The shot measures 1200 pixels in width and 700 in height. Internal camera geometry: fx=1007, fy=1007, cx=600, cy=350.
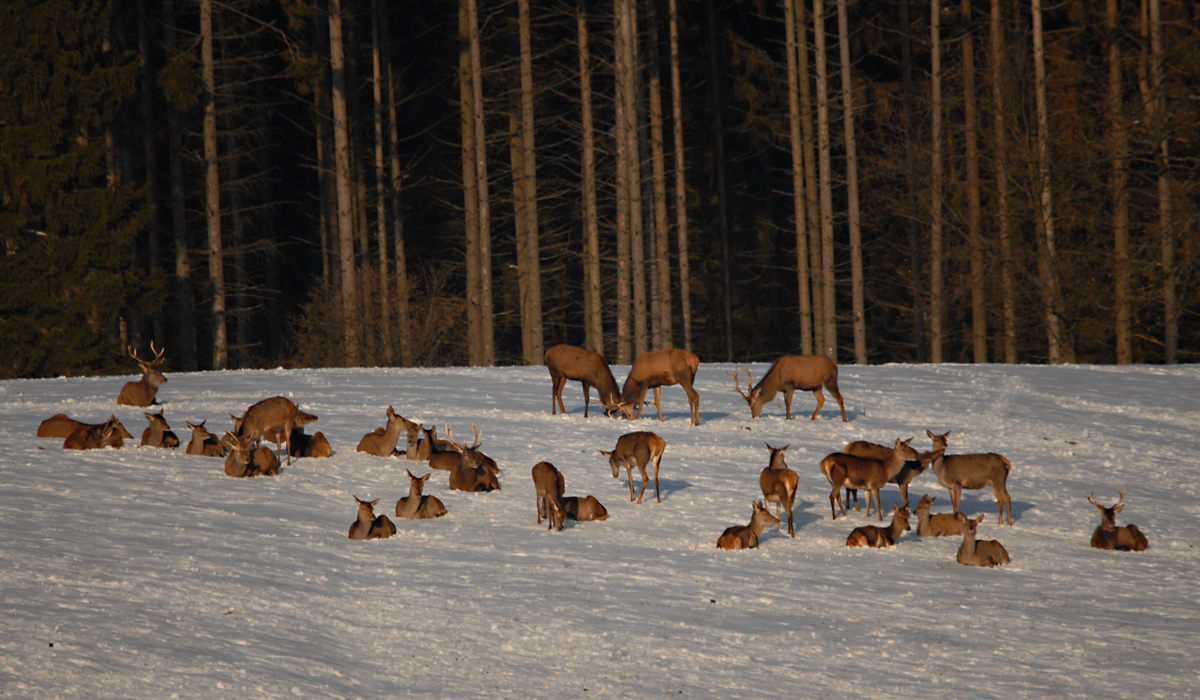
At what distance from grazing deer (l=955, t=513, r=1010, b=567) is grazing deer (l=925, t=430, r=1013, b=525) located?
127 centimetres

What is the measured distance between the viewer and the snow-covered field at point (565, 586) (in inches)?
262

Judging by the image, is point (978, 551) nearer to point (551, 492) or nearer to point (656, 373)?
point (551, 492)

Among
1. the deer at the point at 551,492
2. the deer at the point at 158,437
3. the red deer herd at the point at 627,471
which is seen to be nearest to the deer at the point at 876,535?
the red deer herd at the point at 627,471

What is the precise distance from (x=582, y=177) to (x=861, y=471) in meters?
27.0

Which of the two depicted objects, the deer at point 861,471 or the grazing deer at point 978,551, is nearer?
the grazing deer at point 978,551

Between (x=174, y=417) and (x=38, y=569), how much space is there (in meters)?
8.44

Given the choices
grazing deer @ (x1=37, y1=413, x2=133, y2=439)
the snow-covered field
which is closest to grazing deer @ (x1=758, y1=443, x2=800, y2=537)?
the snow-covered field

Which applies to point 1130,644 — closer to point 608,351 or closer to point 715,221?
point 608,351

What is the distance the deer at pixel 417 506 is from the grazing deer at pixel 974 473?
5.62m

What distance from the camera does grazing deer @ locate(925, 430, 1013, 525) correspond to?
11.2 m

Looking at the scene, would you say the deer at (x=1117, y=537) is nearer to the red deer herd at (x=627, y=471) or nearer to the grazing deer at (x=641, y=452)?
the red deer herd at (x=627, y=471)

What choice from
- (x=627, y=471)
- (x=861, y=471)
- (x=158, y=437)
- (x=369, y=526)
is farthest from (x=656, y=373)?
(x=369, y=526)

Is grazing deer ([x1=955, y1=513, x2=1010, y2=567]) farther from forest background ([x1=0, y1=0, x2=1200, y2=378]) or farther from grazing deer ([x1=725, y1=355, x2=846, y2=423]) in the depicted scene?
forest background ([x1=0, y1=0, x2=1200, y2=378])

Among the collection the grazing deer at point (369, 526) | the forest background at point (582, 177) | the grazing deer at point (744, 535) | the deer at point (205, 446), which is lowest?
the grazing deer at point (744, 535)
